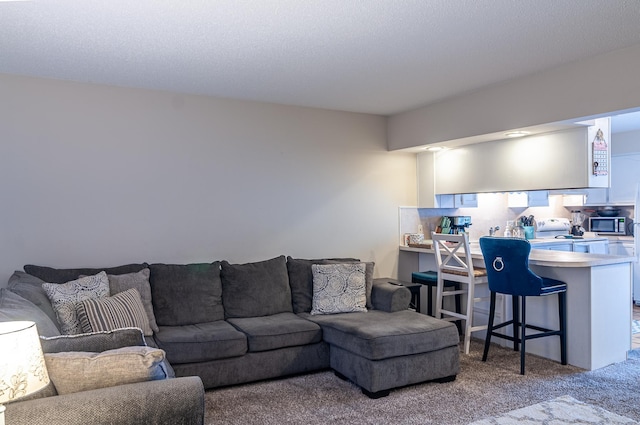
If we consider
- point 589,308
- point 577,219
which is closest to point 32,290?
point 589,308

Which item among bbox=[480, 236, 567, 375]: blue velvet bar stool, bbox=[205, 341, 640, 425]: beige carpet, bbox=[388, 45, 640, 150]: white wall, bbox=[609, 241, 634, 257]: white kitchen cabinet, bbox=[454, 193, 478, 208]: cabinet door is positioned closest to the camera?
bbox=[205, 341, 640, 425]: beige carpet

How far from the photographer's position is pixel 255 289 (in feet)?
13.9

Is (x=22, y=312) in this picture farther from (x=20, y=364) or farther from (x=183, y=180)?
(x=183, y=180)

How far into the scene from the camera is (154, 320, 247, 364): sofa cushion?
345 centimetres

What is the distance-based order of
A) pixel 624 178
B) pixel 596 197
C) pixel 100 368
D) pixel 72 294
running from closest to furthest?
pixel 100 368
pixel 72 294
pixel 624 178
pixel 596 197

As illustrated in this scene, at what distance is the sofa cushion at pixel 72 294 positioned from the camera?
322 centimetres

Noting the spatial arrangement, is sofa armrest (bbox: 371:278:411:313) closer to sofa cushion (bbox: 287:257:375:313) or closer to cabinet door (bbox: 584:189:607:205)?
sofa cushion (bbox: 287:257:375:313)

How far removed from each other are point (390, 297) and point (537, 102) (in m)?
2.02

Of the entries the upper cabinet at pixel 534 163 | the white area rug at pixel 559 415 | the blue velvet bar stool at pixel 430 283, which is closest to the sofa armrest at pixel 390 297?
the blue velvet bar stool at pixel 430 283

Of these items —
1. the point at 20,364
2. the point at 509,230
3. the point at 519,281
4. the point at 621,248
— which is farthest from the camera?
the point at 621,248

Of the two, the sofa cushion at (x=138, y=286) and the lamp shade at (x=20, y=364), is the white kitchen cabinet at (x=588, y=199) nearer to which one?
the sofa cushion at (x=138, y=286)

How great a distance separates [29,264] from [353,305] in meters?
2.67

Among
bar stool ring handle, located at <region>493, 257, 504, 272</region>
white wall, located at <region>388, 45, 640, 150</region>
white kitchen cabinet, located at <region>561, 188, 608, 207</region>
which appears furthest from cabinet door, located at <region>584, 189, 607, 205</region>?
bar stool ring handle, located at <region>493, 257, 504, 272</region>

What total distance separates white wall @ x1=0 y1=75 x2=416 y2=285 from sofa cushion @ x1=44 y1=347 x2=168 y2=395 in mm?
2529
